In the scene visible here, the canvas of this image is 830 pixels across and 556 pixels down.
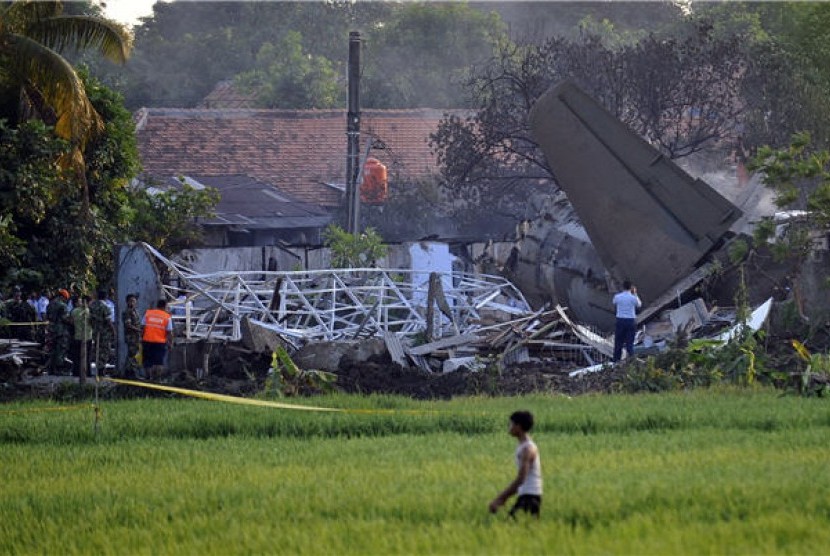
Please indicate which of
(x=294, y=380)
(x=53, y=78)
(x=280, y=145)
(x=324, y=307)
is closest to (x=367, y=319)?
(x=324, y=307)

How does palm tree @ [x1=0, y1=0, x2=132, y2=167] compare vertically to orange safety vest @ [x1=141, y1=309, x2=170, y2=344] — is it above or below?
above

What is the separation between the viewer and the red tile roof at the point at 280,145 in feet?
179

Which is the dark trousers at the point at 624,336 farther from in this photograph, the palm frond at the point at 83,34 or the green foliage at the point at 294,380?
the palm frond at the point at 83,34

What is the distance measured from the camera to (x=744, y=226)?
29.9 m

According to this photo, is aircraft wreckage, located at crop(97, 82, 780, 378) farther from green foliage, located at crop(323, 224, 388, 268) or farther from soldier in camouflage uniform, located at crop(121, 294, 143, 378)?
green foliage, located at crop(323, 224, 388, 268)

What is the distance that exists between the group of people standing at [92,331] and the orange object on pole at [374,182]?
17.4 metres

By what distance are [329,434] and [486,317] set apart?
1242 centimetres

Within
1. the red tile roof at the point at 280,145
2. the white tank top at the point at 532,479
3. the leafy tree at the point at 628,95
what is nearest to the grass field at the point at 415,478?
the white tank top at the point at 532,479

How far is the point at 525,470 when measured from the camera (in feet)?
36.7

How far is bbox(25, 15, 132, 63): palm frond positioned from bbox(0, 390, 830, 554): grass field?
951cm

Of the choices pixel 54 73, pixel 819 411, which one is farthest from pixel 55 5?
pixel 819 411

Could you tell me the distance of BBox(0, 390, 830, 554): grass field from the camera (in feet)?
37.1

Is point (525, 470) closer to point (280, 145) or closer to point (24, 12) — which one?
point (24, 12)

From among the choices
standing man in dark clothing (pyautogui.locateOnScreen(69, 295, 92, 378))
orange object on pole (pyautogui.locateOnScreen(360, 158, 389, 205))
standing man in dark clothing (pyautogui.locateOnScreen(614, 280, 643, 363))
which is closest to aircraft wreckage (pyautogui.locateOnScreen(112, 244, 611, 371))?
standing man in dark clothing (pyautogui.locateOnScreen(614, 280, 643, 363))
